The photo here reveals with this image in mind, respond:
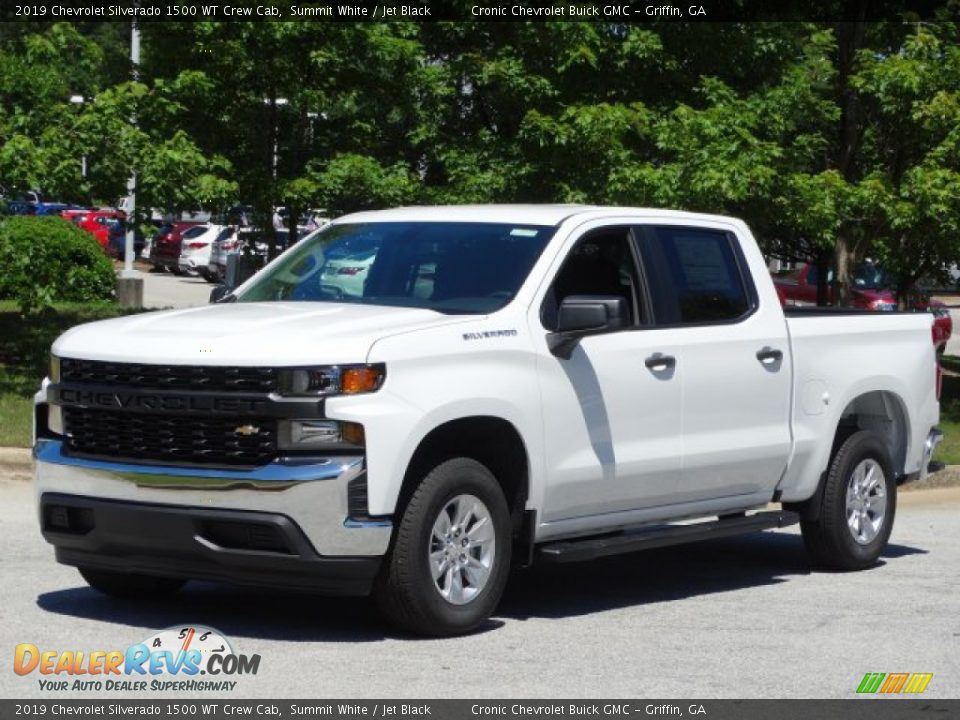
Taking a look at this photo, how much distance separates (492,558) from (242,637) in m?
1.17

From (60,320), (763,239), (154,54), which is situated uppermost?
(154,54)

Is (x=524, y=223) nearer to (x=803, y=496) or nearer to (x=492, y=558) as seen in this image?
(x=492, y=558)

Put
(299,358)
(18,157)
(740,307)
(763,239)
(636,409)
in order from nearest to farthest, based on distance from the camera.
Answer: (299,358) → (636,409) → (740,307) → (18,157) → (763,239)

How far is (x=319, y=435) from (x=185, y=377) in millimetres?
645

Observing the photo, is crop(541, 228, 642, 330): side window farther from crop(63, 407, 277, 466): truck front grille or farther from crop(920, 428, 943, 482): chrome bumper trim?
crop(920, 428, 943, 482): chrome bumper trim

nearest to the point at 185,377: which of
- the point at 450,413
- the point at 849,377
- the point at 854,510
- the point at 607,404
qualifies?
the point at 450,413

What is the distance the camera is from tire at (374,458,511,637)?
7.75 meters

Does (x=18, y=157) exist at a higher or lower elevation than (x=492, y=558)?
Result: higher

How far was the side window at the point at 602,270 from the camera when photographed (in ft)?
29.2

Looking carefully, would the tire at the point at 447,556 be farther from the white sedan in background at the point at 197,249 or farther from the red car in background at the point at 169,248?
the red car in background at the point at 169,248

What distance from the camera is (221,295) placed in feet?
31.6

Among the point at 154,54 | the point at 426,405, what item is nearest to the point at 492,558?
the point at 426,405

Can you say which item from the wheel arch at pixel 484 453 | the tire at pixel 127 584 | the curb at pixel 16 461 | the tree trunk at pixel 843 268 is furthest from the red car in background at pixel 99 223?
the wheel arch at pixel 484 453
